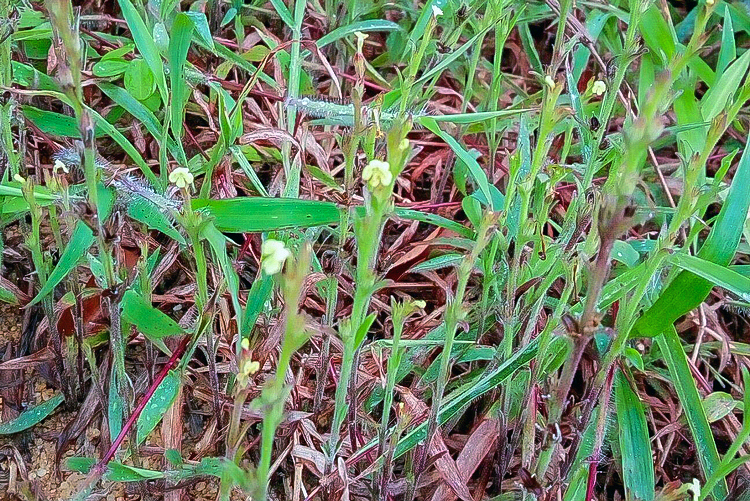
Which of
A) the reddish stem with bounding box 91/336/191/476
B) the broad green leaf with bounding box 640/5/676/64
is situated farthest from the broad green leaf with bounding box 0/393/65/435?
the broad green leaf with bounding box 640/5/676/64

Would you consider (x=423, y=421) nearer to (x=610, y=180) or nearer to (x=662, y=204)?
(x=610, y=180)

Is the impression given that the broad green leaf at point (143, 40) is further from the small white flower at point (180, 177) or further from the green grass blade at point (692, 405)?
the green grass blade at point (692, 405)

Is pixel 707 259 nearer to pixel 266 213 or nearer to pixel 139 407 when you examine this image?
pixel 266 213

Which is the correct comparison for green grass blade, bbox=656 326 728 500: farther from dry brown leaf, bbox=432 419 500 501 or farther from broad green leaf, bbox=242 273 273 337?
broad green leaf, bbox=242 273 273 337

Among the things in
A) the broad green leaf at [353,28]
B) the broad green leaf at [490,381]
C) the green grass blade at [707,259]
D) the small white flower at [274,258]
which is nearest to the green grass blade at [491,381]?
the broad green leaf at [490,381]

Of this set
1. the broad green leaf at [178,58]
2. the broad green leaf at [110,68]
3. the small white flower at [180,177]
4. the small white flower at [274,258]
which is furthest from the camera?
the broad green leaf at [110,68]

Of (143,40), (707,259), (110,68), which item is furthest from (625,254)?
(110,68)
